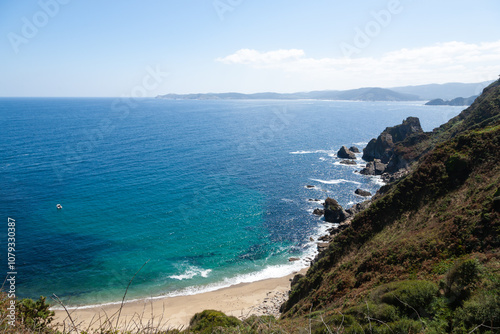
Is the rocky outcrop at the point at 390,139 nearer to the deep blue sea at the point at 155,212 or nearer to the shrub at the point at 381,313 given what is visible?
the deep blue sea at the point at 155,212

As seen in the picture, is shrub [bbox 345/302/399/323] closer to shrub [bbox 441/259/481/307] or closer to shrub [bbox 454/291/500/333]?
shrub [bbox 454/291/500/333]

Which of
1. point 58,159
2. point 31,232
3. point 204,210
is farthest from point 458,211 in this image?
point 58,159

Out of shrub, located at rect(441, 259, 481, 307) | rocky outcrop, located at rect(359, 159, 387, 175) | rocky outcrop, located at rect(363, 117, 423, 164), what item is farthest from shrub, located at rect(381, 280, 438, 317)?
rocky outcrop, located at rect(363, 117, 423, 164)

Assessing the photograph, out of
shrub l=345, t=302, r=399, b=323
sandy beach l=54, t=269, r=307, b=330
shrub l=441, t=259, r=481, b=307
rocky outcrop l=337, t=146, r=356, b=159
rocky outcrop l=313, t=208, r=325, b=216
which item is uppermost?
shrub l=441, t=259, r=481, b=307

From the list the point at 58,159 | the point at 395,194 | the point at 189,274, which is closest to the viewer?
the point at 395,194

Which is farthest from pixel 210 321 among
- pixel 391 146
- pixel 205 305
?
pixel 391 146

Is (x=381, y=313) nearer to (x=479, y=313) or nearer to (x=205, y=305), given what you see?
(x=479, y=313)

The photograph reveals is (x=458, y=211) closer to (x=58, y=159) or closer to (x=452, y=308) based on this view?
(x=452, y=308)

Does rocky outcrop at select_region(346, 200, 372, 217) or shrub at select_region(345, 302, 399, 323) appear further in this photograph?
rocky outcrop at select_region(346, 200, 372, 217)
